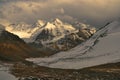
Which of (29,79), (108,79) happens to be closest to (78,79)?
(108,79)

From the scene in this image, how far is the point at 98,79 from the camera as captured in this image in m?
164

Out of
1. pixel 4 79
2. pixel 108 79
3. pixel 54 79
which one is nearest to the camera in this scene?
pixel 4 79

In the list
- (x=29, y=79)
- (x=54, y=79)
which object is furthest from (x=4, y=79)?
(x=54, y=79)

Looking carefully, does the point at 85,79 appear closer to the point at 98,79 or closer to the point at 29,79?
the point at 98,79

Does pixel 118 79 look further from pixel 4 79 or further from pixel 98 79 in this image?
pixel 4 79

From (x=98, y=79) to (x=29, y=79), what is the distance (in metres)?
35.7

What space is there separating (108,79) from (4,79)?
90284 mm

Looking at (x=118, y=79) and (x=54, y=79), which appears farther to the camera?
(x=118, y=79)

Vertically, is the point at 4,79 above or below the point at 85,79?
below

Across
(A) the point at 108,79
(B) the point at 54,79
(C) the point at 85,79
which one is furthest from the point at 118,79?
(B) the point at 54,79

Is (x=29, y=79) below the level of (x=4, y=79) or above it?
above

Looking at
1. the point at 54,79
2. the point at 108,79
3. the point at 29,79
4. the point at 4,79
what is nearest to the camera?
the point at 4,79

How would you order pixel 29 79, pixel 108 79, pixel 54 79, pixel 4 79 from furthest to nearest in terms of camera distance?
pixel 108 79, pixel 54 79, pixel 29 79, pixel 4 79

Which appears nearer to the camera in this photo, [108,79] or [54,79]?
[54,79]
